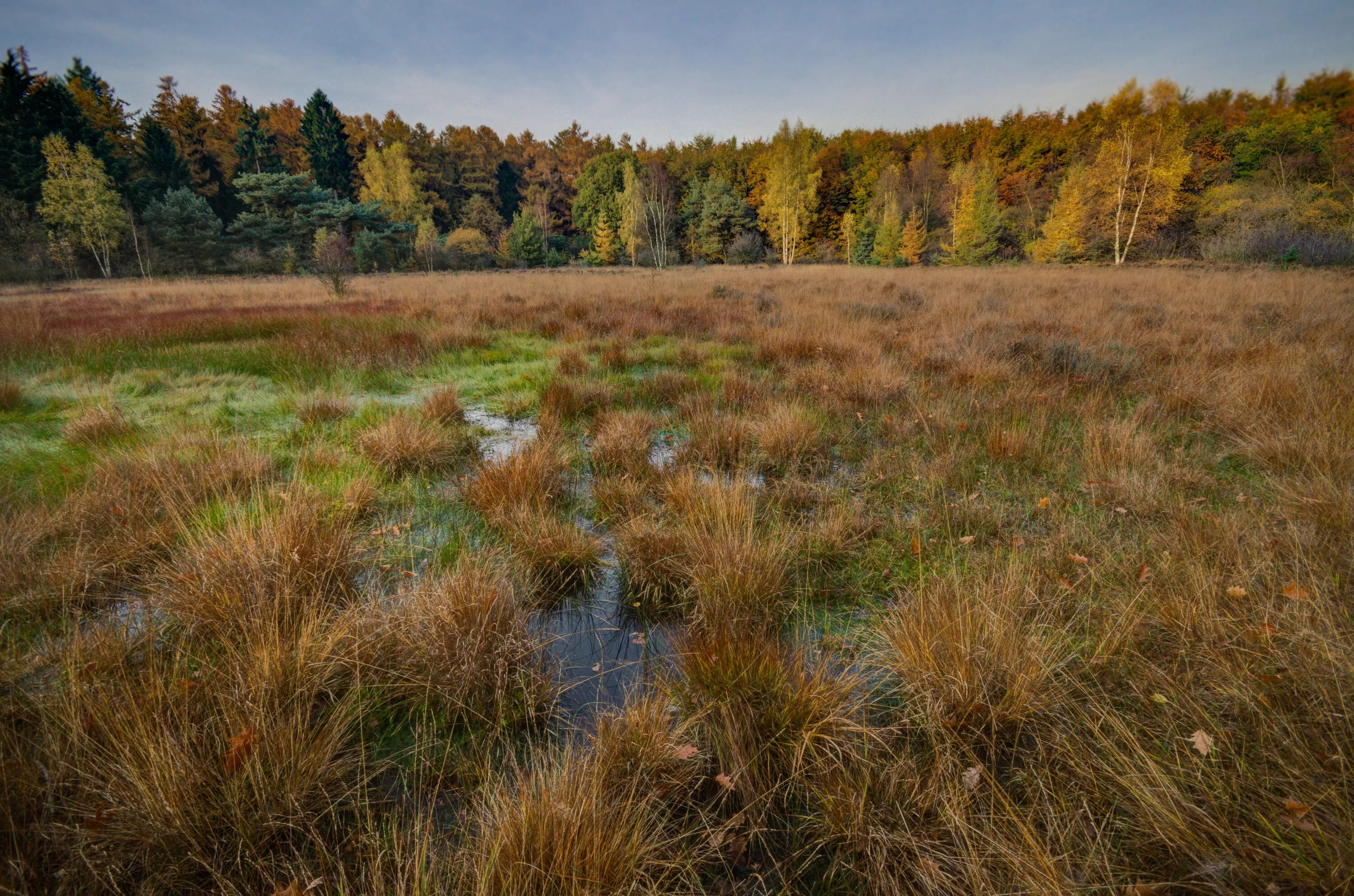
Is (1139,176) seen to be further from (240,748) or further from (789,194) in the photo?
(240,748)

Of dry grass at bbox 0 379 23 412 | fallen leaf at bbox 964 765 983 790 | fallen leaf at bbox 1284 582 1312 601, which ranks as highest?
dry grass at bbox 0 379 23 412

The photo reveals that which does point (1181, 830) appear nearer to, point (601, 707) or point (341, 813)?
point (601, 707)

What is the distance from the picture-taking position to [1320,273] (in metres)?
14.0

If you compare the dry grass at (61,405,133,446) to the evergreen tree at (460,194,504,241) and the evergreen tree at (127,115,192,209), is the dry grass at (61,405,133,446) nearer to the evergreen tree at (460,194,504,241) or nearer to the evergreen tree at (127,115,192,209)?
the evergreen tree at (460,194,504,241)

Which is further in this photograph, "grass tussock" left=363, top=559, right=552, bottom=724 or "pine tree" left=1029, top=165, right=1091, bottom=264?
"pine tree" left=1029, top=165, right=1091, bottom=264

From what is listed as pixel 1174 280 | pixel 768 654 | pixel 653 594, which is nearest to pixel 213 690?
pixel 653 594

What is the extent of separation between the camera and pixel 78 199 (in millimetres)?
25078

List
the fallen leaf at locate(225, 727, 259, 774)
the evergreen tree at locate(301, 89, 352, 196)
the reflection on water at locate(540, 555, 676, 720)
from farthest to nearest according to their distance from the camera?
the evergreen tree at locate(301, 89, 352, 196), the reflection on water at locate(540, 555, 676, 720), the fallen leaf at locate(225, 727, 259, 774)

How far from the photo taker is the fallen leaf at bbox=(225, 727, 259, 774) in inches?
48.5

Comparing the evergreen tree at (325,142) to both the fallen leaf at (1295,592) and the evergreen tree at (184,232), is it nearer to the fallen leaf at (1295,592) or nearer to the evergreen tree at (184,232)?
the evergreen tree at (184,232)

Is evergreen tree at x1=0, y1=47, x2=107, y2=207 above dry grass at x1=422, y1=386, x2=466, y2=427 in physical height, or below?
above

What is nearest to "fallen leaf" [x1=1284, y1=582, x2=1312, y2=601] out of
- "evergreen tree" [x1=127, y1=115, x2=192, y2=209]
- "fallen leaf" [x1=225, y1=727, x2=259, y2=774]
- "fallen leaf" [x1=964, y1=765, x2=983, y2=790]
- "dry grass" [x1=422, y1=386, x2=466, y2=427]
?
"fallen leaf" [x1=964, y1=765, x2=983, y2=790]

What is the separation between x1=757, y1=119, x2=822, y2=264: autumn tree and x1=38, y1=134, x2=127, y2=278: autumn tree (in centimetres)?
3965

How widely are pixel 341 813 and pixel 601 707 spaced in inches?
30.2
